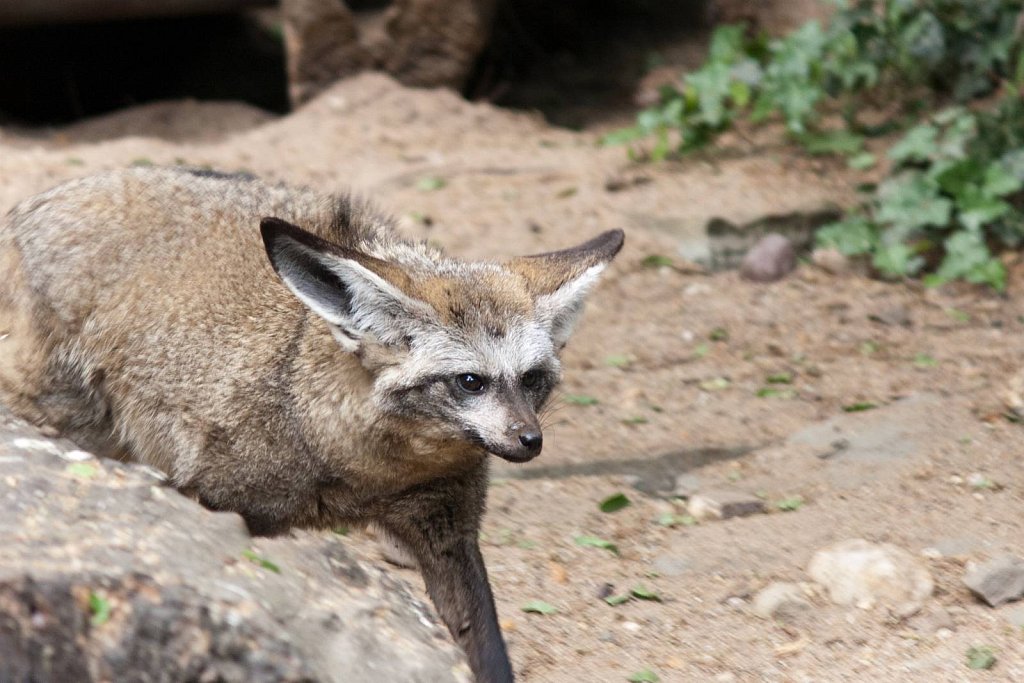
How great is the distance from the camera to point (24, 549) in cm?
302

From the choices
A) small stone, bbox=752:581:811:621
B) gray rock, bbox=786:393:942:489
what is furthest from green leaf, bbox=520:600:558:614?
gray rock, bbox=786:393:942:489

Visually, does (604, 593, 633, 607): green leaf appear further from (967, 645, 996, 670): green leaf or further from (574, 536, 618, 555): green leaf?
(967, 645, 996, 670): green leaf

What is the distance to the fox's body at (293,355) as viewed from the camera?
3.91m

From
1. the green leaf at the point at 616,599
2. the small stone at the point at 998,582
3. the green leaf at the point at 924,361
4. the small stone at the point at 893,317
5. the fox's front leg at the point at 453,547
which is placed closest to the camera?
the fox's front leg at the point at 453,547

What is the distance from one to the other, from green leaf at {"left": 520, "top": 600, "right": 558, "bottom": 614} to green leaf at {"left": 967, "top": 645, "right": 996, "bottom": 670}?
1.41 m

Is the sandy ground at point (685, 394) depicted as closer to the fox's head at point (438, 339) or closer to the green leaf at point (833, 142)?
the green leaf at point (833, 142)

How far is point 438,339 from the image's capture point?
12.9 ft

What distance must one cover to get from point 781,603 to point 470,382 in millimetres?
1533

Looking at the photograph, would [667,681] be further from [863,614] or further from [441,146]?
[441,146]

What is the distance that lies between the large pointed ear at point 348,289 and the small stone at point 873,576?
1879mm

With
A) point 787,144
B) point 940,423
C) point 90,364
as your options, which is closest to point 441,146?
point 787,144

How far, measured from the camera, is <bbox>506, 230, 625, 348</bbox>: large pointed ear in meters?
4.14

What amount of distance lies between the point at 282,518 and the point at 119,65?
26.0 ft

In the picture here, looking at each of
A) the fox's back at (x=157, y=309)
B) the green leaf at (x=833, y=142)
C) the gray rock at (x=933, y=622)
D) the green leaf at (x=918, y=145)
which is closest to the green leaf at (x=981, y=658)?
the gray rock at (x=933, y=622)
